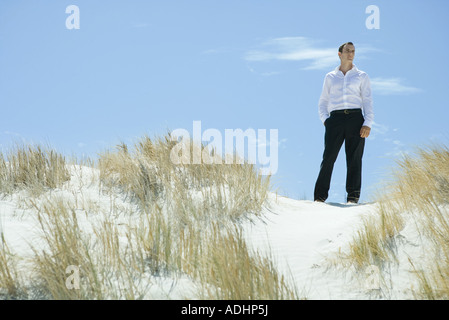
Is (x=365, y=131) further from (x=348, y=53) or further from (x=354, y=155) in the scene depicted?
(x=348, y=53)

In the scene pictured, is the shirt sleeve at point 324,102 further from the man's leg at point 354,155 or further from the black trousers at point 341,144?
the man's leg at point 354,155

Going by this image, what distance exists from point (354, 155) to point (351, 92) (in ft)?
3.44

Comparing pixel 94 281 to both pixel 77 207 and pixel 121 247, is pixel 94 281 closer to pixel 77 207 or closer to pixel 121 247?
pixel 121 247

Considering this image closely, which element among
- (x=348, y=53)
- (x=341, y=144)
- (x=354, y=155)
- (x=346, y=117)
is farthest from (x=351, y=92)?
(x=354, y=155)

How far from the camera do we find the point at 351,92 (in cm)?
737

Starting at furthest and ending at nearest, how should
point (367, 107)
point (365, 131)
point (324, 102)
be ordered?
point (324, 102)
point (367, 107)
point (365, 131)

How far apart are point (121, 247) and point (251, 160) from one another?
10.4 feet

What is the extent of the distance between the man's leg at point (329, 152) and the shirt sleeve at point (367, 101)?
0.44 m

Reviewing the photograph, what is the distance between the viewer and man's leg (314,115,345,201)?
7.39 m

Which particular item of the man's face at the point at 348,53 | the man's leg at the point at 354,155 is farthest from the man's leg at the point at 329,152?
the man's face at the point at 348,53

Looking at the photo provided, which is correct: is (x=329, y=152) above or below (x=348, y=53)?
below

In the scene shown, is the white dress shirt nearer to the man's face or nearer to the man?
the man

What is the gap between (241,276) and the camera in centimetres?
341
